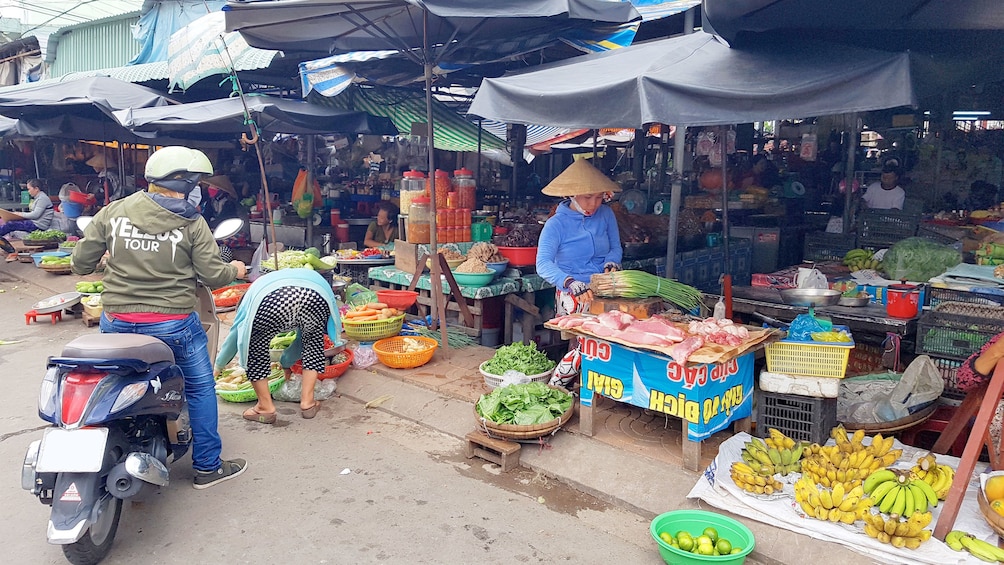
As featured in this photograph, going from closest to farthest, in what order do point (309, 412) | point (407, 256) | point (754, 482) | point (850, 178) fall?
point (754, 482) < point (309, 412) < point (407, 256) < point (850, 178)

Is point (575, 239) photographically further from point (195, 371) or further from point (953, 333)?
point (195, 371)

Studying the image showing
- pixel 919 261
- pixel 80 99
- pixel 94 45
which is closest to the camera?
pixel 919 261

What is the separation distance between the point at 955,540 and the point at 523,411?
8.40 feet

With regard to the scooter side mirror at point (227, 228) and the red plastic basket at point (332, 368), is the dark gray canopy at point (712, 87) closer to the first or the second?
the scooter side mirror at point (227, 228)

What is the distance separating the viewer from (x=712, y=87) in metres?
3.80

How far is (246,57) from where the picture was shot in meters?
9.25

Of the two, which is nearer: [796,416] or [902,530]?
[902,530]

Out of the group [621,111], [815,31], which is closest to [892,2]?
[815,31]

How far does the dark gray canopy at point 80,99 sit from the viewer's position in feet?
33.0

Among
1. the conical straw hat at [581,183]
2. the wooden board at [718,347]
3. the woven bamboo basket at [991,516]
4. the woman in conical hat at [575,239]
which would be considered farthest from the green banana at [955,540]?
the conical straw hat at [581,183]

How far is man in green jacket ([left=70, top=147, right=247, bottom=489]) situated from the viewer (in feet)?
12.4

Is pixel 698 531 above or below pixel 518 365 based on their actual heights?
below

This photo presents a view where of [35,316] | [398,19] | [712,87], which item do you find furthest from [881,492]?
[35,316]

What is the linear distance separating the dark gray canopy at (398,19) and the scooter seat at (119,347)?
3.02 m
